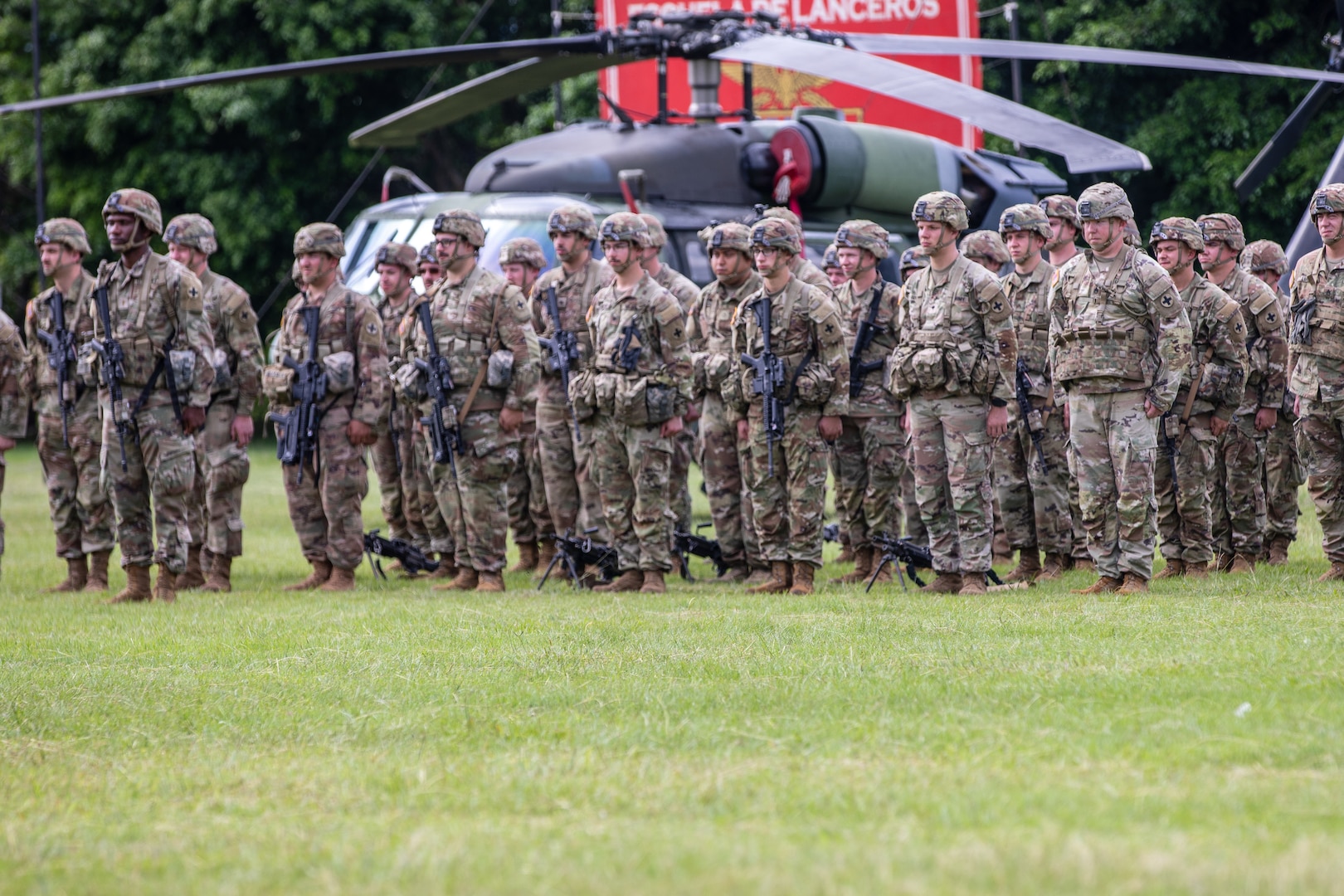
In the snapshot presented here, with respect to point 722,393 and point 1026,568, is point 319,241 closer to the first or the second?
point 722,393

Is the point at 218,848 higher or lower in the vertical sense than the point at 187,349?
lower

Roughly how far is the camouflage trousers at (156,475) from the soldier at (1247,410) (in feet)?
20.1

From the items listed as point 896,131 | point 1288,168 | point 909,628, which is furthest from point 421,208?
point 1288,168

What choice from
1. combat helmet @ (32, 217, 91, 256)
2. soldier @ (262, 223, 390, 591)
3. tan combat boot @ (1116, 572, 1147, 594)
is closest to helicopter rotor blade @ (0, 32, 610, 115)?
combat helmet @ (32, 217, 91, 256)

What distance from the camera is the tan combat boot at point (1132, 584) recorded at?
9.04 m

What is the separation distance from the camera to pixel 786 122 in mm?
15359

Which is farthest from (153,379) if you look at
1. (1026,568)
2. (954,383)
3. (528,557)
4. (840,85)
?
(840,85)

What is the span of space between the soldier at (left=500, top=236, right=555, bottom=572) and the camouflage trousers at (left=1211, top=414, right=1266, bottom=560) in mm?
4279

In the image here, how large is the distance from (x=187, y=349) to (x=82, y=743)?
419 cm

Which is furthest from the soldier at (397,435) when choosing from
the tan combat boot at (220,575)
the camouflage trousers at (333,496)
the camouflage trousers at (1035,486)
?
the camouflage trousers at (1035,486)

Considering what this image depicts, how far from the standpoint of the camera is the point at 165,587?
33.6ft

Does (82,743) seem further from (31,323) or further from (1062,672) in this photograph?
(31,323)

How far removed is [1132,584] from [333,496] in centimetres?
486

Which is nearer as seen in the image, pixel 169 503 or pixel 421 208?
pixel 169 503
